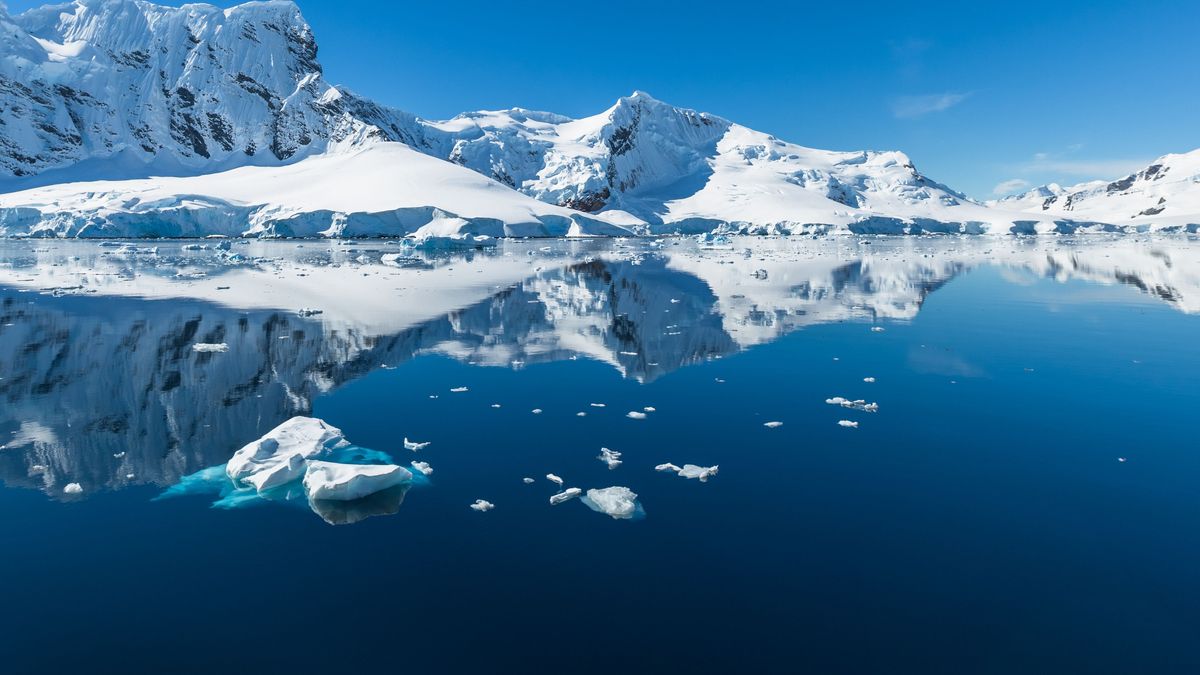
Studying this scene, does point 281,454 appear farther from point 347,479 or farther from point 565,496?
point 565,496

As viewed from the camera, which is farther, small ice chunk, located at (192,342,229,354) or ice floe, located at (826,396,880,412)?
small ice chunk, located at (192,342,229,354)

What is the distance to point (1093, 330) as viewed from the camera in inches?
593

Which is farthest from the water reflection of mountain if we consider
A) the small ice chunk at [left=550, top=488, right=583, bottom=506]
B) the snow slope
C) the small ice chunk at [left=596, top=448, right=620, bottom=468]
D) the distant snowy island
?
the distant snowy island

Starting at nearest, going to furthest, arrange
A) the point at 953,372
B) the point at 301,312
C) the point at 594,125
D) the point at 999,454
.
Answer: the point at 999,454 < the point at 953,372 < the point at 301,312 < the point at 594,125

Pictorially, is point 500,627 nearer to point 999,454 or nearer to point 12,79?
point 999,454

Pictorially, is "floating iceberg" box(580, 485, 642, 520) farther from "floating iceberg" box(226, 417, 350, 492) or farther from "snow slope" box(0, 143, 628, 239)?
"snow slope" box(0, 143, 628, 239)

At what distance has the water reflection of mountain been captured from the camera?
805cm

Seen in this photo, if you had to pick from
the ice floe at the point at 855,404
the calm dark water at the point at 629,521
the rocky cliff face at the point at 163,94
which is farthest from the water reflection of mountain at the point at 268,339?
the rocky cliff face at the point at 163,94

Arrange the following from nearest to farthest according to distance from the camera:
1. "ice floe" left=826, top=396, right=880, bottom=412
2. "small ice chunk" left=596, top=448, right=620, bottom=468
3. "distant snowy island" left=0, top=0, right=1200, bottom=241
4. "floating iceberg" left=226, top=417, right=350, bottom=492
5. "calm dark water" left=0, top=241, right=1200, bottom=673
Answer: "calm dark water" left=0, top=241, right=1200, bottom=673
"floating iceberg" left=226, top=417, right=350, bottom=492
"small ice chunk" left=596, top=448, right=620, bottom=468
"ice floe" left=826, top=396, right=880, bottom=412
"distant snowy island" left=0, top=0, right=1200, bottom=241

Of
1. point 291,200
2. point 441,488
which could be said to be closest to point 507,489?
point 441,488

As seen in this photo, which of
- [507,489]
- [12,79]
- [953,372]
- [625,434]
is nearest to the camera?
[507,489]

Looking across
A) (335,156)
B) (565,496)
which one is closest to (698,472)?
(565,496)

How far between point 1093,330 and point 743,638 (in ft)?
50.0

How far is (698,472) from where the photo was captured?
688 cm
